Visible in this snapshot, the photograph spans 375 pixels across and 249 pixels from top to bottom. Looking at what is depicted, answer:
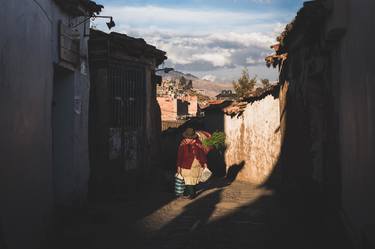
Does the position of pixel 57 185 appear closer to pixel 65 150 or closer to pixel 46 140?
pixel 65 150

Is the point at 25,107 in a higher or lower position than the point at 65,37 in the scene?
lower

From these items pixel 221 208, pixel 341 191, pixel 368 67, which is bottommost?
pixel 221 208

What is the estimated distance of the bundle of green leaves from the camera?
2141cm

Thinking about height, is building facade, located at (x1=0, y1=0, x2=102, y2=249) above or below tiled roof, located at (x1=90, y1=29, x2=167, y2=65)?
below

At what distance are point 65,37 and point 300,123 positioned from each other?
5531 millimetres

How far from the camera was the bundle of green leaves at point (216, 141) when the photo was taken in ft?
70.2

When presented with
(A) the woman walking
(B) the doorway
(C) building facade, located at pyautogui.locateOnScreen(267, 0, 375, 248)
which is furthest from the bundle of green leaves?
(B) the doorway

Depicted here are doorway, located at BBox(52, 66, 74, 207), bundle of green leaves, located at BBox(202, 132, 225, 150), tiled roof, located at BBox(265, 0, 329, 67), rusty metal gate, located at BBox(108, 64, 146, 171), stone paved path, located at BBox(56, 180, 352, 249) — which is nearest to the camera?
stone paved path, located at BBox(56, 180, 352, 249)

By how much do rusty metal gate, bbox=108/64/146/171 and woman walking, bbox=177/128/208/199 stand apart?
181 centimetres

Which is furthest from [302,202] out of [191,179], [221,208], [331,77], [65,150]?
[65,150]

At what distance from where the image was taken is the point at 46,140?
7.51 m

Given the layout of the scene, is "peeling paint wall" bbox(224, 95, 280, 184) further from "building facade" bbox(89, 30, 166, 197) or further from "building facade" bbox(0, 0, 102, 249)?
"building facade" bbox(0, 0, 102, 249)

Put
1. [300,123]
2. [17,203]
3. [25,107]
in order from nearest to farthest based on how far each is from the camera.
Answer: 1. [17,203]
2. [25,107]
3. [300,123]

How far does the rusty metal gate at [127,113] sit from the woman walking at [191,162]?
181 centimetres
